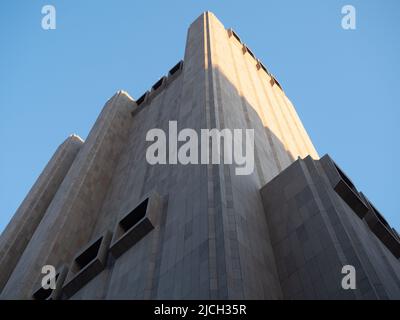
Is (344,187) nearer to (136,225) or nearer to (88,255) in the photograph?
(136,225)

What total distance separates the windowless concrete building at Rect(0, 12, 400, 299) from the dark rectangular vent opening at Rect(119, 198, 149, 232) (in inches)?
2.1

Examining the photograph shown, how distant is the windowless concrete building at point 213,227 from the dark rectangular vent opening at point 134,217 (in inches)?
2.1

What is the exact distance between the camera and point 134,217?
24.7 m

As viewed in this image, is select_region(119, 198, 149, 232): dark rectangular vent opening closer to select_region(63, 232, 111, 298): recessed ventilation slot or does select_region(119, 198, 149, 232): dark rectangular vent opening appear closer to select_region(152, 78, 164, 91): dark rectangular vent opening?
select_region(63, 232, 111, 298): recessed ventilation slot

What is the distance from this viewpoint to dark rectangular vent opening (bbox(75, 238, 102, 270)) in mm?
26391

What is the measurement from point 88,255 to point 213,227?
10.8 metres

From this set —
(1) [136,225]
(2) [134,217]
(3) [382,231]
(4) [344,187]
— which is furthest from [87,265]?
(3) [382,231]

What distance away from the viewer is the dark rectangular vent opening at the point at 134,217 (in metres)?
24.2

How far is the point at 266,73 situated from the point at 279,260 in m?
39.6

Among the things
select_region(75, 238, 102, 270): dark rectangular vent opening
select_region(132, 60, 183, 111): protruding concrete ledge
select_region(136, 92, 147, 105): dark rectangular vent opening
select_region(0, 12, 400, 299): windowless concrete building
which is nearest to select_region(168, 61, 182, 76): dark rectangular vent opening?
select_region(132, 60, 183, 111): protruding concrete ledge

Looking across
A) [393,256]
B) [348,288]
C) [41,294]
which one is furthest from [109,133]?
[348,288]

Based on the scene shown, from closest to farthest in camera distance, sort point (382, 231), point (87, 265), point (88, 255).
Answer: point (87, 265) < point (382, 231) < point (88, 255)
